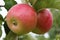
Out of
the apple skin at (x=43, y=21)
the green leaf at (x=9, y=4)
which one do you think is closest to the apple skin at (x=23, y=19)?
the apple skin at (x=43, y=21)

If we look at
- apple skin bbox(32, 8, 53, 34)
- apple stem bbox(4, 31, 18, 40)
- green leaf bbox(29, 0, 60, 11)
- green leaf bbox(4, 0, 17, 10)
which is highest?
green leaf bbox(4, 0, 17, 10)

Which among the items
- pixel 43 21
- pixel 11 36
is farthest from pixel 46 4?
pixel 11 36

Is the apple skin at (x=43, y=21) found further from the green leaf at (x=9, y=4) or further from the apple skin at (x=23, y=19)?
the green leaf at (x=9, y=4)

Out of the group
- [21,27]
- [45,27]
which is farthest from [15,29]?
[45,27]

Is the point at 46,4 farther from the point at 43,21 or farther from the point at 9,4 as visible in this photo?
the point at 9,4

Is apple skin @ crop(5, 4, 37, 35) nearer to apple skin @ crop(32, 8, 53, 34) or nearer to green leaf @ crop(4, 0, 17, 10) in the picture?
apple skin @ crop(32, 8, 53, 34)

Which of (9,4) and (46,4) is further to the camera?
(9,4)

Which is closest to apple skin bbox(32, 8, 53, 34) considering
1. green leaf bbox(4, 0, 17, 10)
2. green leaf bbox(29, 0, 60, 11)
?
green leaf bbox(29, 0, 60, 11)

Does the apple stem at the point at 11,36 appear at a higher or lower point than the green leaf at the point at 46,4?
lower
